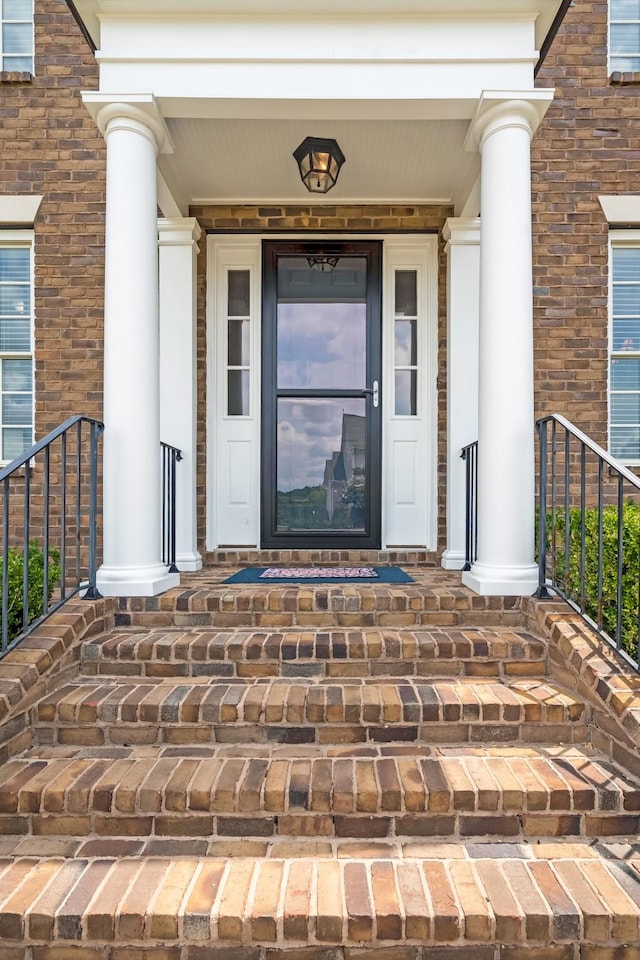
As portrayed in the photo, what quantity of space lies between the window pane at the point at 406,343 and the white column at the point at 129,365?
6.64 ft

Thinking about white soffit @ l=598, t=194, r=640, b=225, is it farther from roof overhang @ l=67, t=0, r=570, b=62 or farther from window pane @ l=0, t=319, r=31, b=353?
window pane @ l=0, t=319, r=31, b=353

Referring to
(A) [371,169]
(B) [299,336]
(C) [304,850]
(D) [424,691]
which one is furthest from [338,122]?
(C) [304,850]

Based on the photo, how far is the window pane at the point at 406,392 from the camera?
439 cm

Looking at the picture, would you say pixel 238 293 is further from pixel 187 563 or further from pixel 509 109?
pixel 509 109

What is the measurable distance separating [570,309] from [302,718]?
365cm

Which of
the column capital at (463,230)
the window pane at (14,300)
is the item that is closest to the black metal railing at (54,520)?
the window pane at (14,300)

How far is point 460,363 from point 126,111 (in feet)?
8.17

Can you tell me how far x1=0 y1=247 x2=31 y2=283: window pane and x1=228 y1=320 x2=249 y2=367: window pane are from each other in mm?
1653

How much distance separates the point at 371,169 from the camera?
150 inches

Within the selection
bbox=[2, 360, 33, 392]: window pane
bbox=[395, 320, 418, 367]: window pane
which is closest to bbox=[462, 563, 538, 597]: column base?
bbox=[395, 320, 418, 367]: window pane

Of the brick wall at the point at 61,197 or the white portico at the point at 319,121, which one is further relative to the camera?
the brick wall at the point at 61,197

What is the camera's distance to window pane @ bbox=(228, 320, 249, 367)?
14.5ft

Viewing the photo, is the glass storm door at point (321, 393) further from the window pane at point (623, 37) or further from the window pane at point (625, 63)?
the window pane at point (623, 37)

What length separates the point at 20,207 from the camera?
4.32 meters
